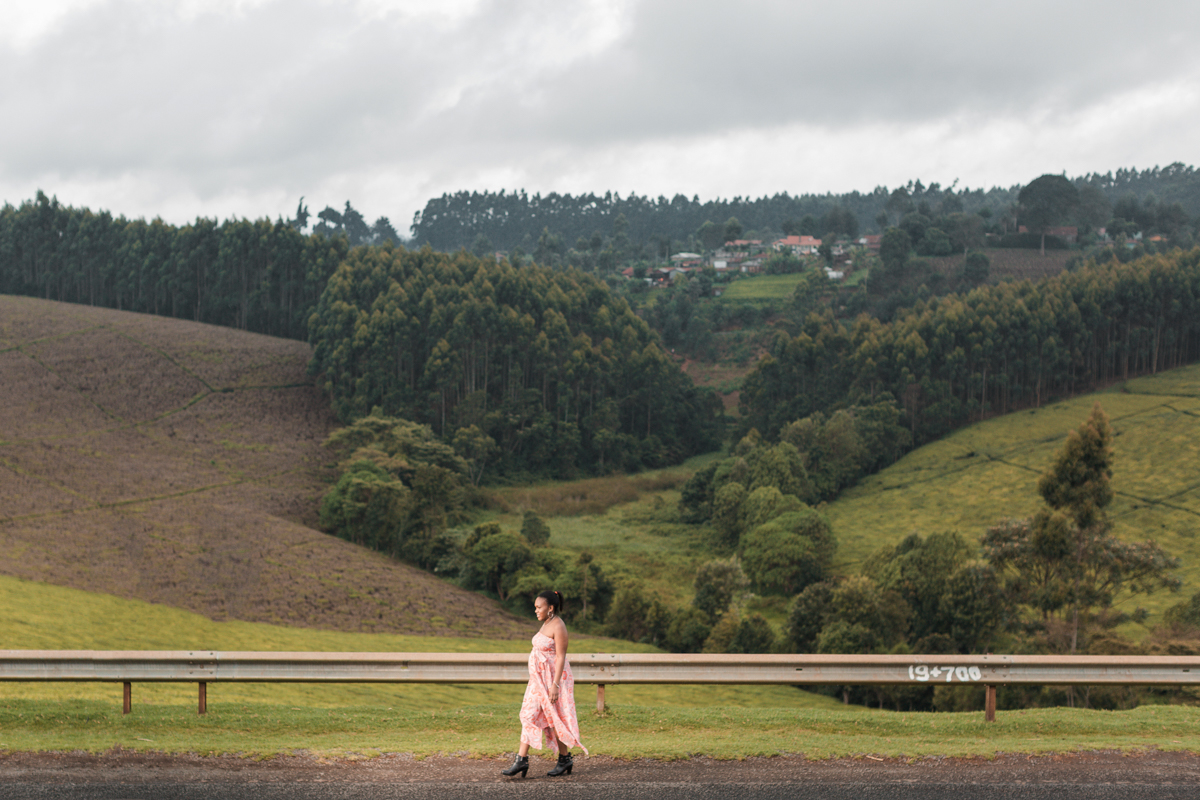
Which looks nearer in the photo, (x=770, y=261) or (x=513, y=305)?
(x=513, y=305)

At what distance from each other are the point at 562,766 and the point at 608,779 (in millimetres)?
452

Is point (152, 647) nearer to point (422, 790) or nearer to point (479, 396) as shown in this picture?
point (422, 790)

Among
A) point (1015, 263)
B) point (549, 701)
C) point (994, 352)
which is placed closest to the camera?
point (549, 701)

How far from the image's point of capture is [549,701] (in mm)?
8711

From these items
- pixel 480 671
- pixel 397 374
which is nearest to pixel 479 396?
pixel 397 374

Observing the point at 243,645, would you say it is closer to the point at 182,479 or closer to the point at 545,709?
the point at 545,709

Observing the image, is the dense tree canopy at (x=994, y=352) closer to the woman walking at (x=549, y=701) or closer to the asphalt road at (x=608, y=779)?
the asphalt road at (x=608, y=779)

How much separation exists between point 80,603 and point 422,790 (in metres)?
24.5

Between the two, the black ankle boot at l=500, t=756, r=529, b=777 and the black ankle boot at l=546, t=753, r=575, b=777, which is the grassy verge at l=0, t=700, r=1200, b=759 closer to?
the black ankle boot at l=546, t=753, r=575, b=777

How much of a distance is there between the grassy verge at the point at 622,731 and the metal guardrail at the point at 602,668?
45 centimetres

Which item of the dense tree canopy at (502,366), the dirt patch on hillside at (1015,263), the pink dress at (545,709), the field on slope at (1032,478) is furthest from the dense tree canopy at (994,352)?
the pink dress at (545,709)

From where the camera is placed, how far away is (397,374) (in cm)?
8069

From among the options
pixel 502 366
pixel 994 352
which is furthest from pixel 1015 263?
pixel 502 366

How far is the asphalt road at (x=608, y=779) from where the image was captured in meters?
8.21
